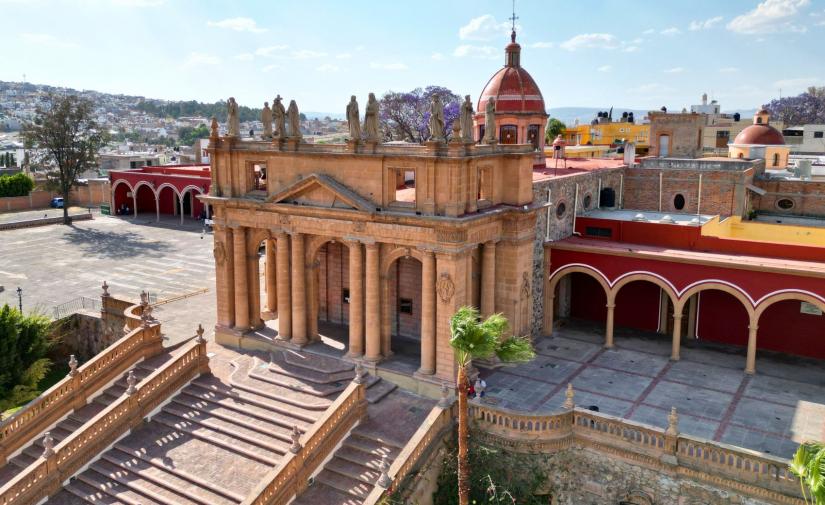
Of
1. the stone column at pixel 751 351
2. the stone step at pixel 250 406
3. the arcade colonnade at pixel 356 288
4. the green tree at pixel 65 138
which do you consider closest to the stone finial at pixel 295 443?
the stone step at pixel 250 406

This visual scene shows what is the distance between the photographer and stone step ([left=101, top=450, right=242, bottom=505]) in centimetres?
1928

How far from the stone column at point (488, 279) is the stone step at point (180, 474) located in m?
11.0

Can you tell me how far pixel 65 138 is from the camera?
59.2 meters

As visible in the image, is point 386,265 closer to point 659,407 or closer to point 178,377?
point 178,377

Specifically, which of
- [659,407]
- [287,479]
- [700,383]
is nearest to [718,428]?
[659,407]

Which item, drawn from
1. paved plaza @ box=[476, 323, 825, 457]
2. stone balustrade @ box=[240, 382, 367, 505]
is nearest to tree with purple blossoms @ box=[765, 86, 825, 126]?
paved plaza @ box=[476, 323, 825, 457]

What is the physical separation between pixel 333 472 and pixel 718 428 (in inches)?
463

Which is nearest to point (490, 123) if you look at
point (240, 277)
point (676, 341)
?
point (676, 341)

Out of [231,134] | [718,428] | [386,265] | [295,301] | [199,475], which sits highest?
[231,134]

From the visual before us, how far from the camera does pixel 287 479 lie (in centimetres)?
1903

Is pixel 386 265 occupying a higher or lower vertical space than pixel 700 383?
higher

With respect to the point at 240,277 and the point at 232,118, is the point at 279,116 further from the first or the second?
the point at 240,277

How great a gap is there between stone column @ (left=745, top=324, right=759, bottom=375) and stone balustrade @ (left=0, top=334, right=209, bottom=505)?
20.3 meters

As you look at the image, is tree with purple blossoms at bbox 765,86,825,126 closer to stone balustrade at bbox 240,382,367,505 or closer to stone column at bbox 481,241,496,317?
stone column at bbox 481,241,496,317
